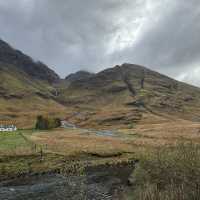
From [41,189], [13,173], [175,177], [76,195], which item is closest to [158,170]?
[175,177]

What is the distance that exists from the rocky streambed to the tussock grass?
7.45m

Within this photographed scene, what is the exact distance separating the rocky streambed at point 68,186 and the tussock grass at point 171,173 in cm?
745

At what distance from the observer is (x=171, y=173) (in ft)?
106

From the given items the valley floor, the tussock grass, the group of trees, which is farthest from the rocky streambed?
the group of trees

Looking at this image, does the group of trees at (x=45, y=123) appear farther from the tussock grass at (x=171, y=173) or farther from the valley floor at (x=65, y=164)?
the tussock grass at (x=171, y=173)

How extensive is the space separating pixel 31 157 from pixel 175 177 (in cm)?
4858

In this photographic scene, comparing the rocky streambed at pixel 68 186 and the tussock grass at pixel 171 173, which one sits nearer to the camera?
the tussock grass at pixel 171 173

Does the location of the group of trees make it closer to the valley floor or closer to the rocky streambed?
the valley floor

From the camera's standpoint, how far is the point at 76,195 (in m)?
44.6

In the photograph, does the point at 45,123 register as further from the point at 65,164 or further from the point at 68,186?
the point at 68,186

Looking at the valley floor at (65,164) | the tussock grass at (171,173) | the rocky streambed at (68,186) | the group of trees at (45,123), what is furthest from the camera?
the group of trees at (45,123)

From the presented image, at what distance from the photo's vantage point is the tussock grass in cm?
2584

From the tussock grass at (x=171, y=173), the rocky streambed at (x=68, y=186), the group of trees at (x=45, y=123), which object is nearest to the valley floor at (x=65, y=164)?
the rocky streambed at (x=68, y=186)

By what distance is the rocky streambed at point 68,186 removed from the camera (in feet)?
148
